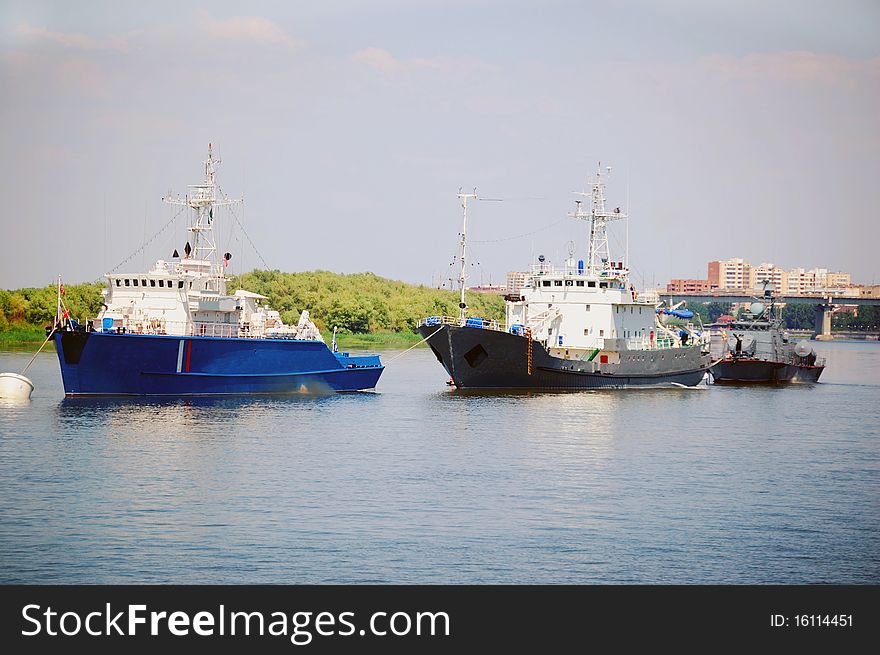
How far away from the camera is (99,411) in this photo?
32.4 metres

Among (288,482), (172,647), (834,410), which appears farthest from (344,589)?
(834,410)

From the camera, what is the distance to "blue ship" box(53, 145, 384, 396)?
116ft

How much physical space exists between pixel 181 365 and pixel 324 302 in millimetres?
46079

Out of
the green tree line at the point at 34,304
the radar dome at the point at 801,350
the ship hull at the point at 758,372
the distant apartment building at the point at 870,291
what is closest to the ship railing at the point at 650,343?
the ship hull at the point at 758,372

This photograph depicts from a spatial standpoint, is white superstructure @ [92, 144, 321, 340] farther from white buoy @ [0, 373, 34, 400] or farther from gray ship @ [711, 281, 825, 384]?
gray ship @ [711, 281, 825, 384]

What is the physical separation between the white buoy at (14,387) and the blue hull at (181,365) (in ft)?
3.58

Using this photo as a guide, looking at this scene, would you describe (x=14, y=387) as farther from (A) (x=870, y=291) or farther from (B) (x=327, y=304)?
(A) (x=870, y=291)

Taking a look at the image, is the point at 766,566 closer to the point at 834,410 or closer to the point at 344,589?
the point at 344,589

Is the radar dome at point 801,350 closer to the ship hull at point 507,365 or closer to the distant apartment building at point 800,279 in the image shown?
the ship hull at point 507,365

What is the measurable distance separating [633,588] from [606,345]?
28860 mm

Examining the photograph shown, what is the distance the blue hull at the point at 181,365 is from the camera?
35.0 meters

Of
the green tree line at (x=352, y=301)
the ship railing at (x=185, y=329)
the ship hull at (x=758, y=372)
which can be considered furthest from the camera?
the green tree line at (x=352, y=301)

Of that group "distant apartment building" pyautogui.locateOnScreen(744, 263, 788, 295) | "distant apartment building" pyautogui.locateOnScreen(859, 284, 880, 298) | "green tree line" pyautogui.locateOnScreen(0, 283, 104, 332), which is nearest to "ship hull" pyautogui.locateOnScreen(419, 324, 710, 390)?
"green tree line" pyautogui.locateOnScreen(0, 283, 104, 332)

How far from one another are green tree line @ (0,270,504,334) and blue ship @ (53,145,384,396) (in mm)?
26353
